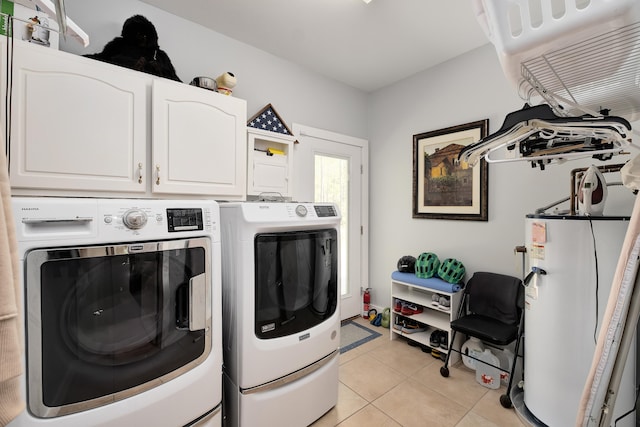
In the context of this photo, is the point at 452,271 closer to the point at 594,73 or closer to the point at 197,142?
the point at 594,73

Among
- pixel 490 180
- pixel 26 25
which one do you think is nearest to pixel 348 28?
pixel 490 180

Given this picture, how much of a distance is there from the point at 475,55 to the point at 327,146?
1566 millimetres

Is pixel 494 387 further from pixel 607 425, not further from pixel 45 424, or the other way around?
pixel 45 424

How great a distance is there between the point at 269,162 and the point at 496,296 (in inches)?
83.0

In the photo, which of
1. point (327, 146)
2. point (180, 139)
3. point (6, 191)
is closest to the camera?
point (6, 191)

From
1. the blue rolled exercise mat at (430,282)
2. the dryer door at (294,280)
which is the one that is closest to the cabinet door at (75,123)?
the dryer door at (294,280)

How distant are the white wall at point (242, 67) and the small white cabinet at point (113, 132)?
22.1 inches

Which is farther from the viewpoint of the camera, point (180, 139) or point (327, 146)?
point (327, 146)

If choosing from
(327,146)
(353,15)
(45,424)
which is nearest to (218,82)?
(353,15)

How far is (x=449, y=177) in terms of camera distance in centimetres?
265

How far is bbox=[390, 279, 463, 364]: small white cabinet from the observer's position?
2.35m

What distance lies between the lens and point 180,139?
66.1 inches

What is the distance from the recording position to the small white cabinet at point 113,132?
1270 millimetres

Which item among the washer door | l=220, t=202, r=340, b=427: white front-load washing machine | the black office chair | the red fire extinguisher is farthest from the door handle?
the red fire extinguisher
